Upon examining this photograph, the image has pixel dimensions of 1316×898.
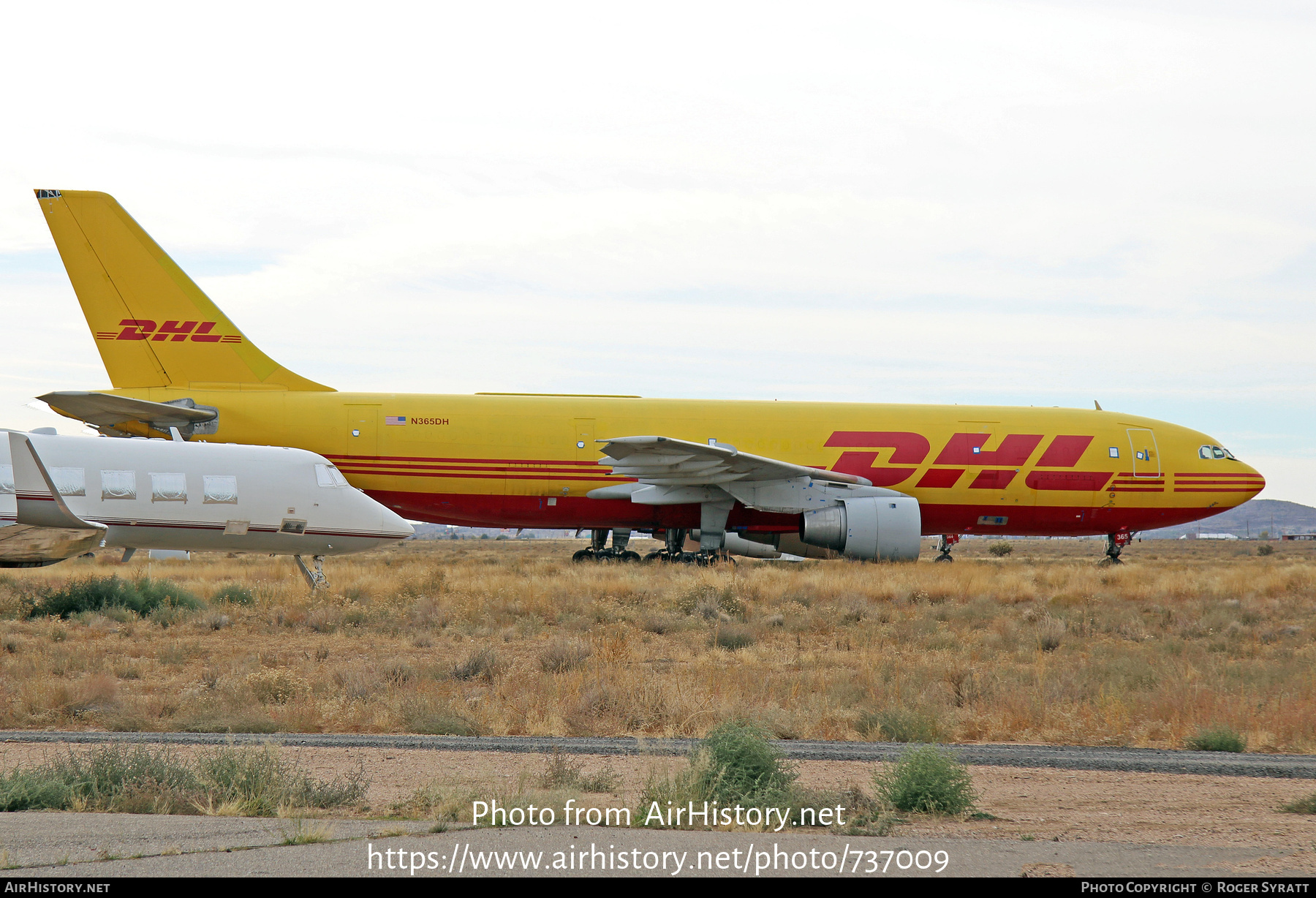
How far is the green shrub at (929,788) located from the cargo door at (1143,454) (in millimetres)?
23213

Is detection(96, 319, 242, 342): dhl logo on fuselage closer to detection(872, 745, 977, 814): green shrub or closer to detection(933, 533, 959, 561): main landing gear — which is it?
detection(933, 533, 959, 561): main landing gear

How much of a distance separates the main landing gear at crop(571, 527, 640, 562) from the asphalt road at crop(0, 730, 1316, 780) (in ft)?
64.6

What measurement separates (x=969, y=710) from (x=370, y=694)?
19.3ft

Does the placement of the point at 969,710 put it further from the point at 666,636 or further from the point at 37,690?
the point at 37,690

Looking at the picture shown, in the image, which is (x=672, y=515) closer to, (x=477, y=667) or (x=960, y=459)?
(x=960, y=459)

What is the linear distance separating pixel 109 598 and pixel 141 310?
9977 mm

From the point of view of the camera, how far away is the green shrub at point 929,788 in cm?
635

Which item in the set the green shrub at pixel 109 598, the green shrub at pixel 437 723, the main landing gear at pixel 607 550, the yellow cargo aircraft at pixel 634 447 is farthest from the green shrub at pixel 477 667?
the main landing gear at pixel 607 550

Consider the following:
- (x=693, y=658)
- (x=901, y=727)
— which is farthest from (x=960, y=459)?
(x=901, y=727)

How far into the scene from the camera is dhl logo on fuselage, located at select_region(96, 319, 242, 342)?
82.4ft

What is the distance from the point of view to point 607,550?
102 feet

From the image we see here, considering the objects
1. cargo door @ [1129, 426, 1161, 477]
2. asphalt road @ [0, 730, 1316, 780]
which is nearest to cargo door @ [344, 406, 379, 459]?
asphalt road @ [0, 730, 1316, 780]

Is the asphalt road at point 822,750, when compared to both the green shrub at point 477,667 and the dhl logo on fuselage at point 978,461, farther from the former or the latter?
the dhl logo on fuselage at point 978,461

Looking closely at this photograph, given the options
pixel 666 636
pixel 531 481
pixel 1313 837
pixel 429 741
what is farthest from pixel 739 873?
pixel 531 481
